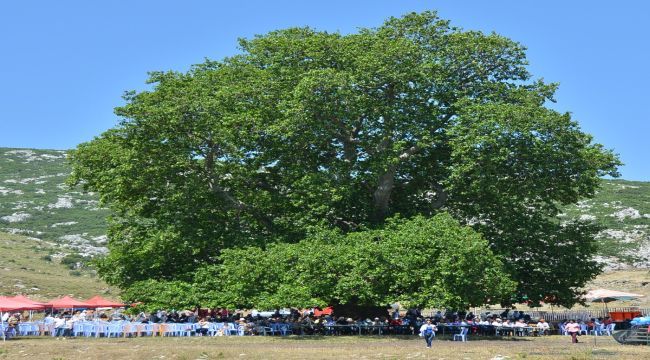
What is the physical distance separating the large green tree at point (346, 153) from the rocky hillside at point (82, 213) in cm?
4671

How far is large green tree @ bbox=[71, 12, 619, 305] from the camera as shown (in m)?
39.2

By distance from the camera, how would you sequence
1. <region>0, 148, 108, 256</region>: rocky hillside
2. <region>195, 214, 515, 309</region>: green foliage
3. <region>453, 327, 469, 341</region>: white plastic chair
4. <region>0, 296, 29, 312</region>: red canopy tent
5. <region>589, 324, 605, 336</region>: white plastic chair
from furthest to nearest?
<region>0, 148, 108, 256</region>: rocky hillside
<region>589, 324, 605, 336</region>: white plastic chair
<region>453, 327, 469, 341</region>: white plastic chair
<region>0, 296, 29, 312</region>: red canopy tent
<region>195, 214, 515, 309</region>: green foliage

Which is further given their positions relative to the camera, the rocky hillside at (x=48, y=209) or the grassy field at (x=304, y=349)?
the rocky hillside at (x=48, y=209)

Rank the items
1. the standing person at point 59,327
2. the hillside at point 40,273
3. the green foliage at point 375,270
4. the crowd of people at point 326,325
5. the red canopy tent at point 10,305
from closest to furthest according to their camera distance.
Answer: the green foliage at point 375,270 < the red canopy tent at point 10,305 < the standing person at point 59,327 < the crowd of people at point 326,325 < the hillside at point 40,273

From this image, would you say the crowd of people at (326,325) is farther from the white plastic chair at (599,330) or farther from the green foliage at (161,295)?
the green foliage at (161,295)

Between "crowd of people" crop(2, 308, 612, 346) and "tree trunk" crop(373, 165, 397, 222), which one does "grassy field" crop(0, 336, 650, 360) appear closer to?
"crowd of people" crop(2, 308, 612, 346)

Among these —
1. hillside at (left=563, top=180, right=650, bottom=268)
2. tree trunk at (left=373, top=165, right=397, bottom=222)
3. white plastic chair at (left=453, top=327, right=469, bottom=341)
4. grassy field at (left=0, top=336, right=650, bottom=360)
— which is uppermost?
hillside at (left=563, top=180, right=650, bottom=268)

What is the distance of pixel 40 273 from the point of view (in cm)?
8712

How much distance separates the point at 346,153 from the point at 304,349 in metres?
14.5

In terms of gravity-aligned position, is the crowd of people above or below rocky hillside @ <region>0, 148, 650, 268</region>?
below

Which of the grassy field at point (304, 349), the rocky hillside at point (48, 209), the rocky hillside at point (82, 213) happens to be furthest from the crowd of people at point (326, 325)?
the rocky hillside at point (48, 209)

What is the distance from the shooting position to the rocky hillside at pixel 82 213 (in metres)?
100

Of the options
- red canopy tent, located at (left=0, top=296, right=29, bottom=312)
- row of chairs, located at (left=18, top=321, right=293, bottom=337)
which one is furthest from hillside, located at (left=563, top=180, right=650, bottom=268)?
red canopy tent, located at (left=0, top=296, right=29, bottom=312)

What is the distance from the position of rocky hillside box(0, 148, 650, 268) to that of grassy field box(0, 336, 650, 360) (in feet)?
186
